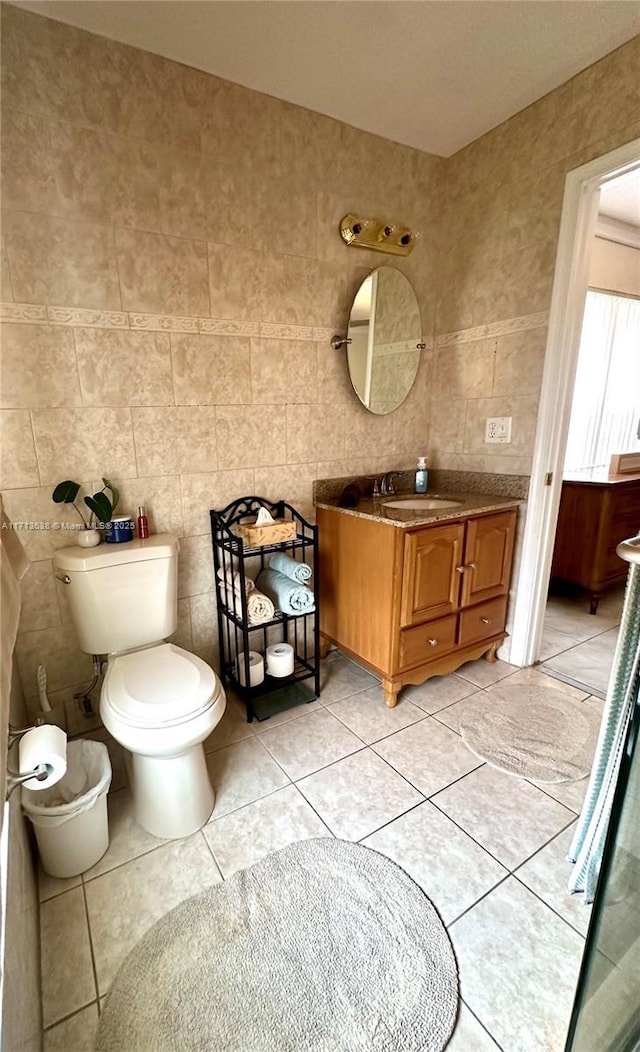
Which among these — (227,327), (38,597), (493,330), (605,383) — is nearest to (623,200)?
(605,383)

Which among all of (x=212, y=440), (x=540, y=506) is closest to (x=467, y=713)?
(x=540, y=506)

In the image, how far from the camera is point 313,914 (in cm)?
120

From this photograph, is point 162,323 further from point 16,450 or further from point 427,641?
point 427,641

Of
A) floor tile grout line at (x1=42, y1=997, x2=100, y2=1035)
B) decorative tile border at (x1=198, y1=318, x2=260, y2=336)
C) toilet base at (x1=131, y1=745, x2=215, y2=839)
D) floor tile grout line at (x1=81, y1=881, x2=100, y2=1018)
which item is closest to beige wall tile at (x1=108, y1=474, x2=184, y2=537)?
decorative tile border at (x1=198, y1=318, x2=260, y2=336)

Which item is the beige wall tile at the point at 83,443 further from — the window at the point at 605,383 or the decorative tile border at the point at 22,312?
the window at the point at 605,383

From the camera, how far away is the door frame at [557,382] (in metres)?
1.82

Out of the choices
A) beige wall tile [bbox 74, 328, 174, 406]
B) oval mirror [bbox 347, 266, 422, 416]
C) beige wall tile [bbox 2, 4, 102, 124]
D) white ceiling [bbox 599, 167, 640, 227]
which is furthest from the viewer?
white ceiling [bbox 599, 167, 640, 227]

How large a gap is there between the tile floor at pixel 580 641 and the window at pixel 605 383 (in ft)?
3.17

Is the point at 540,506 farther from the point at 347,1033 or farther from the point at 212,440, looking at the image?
the point at 347,1033

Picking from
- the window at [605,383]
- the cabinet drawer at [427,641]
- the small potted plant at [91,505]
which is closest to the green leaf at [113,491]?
the small potted plant at [91,505]

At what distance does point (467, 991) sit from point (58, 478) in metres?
1.86

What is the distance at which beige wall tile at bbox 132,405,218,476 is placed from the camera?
5.93ft

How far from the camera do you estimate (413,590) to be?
6.31ft

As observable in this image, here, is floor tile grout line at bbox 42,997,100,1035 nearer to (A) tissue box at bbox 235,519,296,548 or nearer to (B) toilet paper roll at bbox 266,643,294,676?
(B) toilet paper roll at bbox 266,643,294,676
